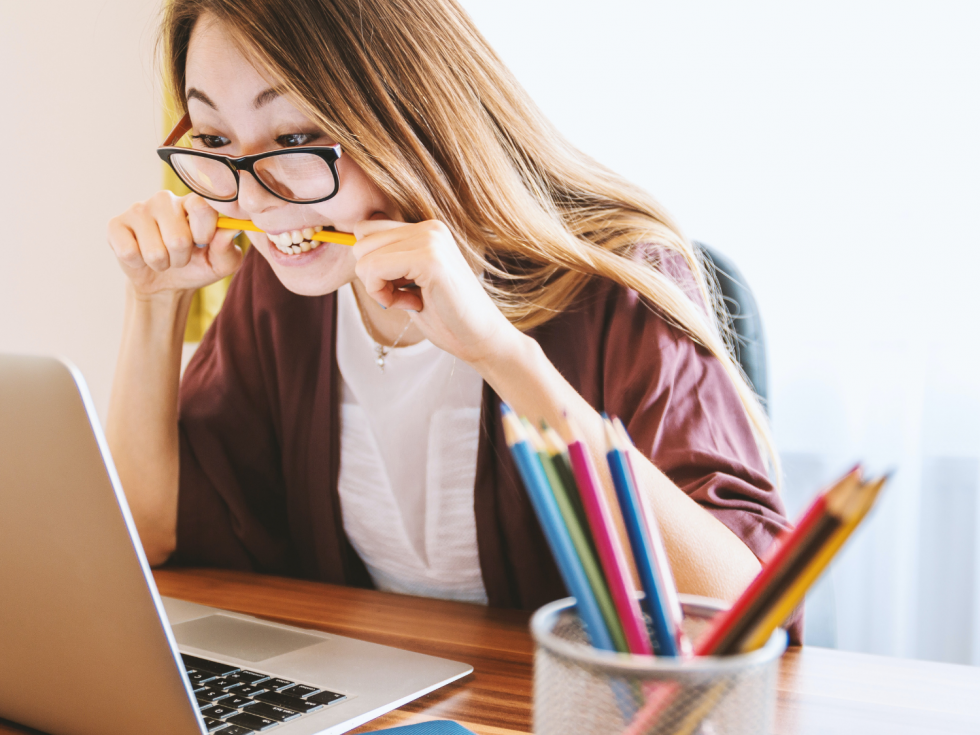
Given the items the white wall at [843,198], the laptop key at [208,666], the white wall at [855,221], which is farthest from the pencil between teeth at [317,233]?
the white wall at [855,221]

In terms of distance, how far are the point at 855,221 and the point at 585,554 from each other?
5.24 ft

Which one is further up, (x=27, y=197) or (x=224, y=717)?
(x=27, y=197)

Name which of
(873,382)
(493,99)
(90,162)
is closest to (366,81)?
(493,99)

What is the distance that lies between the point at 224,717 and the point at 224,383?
2.37 ft

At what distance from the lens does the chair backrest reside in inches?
39.6

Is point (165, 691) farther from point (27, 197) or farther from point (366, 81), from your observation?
point (27, 197)

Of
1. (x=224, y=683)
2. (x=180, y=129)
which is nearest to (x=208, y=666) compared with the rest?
(x=224, y=683)

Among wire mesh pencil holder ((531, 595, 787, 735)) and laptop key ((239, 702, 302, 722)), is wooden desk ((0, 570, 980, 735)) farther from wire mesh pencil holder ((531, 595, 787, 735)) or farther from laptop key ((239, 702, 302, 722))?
wire mesh pencil holder ((531, 595, 787, 735))

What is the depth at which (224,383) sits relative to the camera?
1.19m

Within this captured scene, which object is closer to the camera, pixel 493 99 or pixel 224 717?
pixel 224 717

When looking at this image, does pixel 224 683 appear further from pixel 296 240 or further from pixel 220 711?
pixel 296 240

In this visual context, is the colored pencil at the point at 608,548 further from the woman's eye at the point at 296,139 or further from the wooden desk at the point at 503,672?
the woman's eye at the point at 296,139

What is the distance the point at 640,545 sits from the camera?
0.29 meters

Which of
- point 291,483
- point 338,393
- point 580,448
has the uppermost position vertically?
point 580,448
